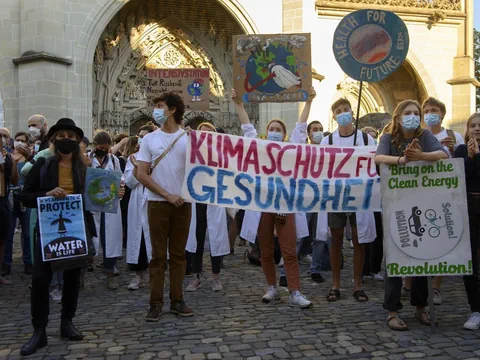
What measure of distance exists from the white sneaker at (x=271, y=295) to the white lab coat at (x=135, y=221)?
1.60 metres

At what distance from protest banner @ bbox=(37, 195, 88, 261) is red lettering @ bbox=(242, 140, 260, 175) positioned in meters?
1.80

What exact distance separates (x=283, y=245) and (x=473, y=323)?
6.26 feet

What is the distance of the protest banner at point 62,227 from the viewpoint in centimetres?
468

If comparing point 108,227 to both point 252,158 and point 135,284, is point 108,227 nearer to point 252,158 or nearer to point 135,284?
point 135,284

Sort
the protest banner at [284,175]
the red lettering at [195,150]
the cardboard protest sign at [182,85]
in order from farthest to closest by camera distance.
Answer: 1. the cardboard protest sign at [182,85]
2. the protest banner at [284,175]
3. the red lettering at [195,150]

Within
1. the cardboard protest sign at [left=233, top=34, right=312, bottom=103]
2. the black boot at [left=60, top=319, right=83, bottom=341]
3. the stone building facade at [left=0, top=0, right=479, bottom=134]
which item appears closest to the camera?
the black boot at [left=60, top=319, right=83, bottom=341]

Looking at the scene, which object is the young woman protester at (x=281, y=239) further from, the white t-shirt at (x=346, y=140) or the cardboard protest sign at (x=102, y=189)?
the cardboard protest sign at (x=102, y=189)

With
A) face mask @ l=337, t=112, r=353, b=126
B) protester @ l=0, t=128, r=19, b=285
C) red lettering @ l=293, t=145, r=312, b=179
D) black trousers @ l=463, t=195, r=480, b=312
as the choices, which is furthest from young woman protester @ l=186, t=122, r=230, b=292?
black trousers @ l=463, t=195, r=480, b=312

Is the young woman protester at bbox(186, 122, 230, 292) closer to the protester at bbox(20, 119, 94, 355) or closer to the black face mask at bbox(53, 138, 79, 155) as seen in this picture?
the protester at bbox(20, 119, 94, 355)

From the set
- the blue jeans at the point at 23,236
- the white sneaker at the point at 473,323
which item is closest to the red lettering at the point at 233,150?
the white sneaker at the point at 473,323

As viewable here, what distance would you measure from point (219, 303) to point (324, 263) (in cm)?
223

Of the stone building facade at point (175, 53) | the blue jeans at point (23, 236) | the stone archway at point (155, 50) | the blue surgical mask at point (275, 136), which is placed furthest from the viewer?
the stone archway at point (155, 50)

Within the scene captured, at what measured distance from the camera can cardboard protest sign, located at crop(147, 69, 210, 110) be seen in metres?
12.3

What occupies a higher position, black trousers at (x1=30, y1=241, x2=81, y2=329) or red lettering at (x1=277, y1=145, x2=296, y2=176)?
red lettering at (x1=277, y1=145, x2=296, y2=176)
